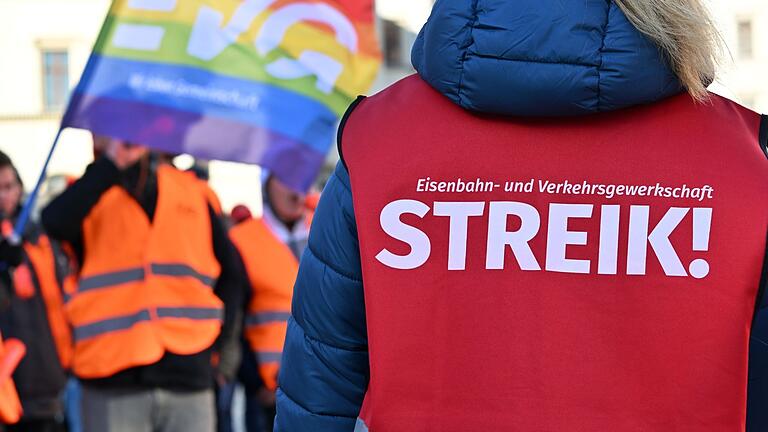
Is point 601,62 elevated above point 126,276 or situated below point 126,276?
above

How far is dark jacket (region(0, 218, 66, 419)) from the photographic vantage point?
7.75 m

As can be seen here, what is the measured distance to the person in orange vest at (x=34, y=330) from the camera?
25.4 feet

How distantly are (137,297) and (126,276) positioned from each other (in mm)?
104

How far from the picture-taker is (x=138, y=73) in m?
5.80

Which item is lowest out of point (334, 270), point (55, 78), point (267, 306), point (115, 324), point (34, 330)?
point (34, 330)

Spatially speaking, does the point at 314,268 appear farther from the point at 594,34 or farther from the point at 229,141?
the point at 229,141

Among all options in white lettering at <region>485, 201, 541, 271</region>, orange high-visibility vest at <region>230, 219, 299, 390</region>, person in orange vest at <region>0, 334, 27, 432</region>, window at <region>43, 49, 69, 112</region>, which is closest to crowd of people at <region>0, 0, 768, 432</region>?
white lettering at <region>485, 201, 541, 271</region>

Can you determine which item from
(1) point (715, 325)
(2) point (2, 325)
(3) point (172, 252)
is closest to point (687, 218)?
(1) point (715, 325)

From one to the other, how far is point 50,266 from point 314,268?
6173 mm

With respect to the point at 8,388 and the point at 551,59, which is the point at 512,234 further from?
the point at 8,388

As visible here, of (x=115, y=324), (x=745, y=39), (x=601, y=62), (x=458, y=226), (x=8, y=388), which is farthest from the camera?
Result: (x=745, y=39)

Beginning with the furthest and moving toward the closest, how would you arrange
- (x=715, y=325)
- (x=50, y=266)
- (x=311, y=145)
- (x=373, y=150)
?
(x=50, y=266)
(x=311, y=145)
(x=373, y=150)
(x=715, y=325)

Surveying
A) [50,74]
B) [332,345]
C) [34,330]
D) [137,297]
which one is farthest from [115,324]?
[50,74]

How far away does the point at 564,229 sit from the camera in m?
2.17
